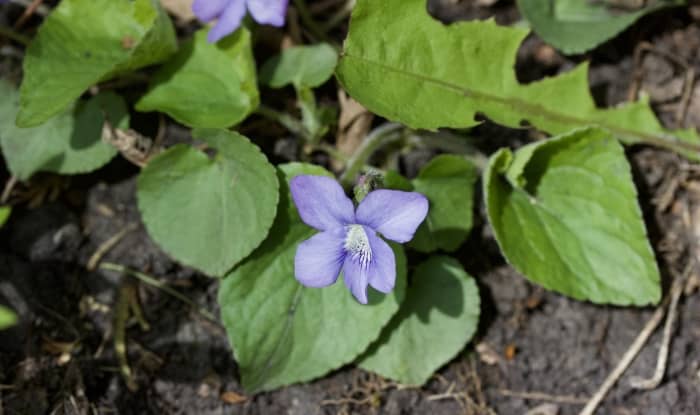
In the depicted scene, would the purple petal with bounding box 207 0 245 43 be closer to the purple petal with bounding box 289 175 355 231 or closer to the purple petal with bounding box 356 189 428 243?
the purple petal with bounding box 289 175 355 231

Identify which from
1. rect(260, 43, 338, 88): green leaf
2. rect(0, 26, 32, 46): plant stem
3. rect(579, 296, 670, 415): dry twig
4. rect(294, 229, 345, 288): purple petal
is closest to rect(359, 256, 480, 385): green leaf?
rect(579, 296, 670, 415): dry twig

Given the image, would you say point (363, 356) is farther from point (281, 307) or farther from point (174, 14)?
point (174, 14)

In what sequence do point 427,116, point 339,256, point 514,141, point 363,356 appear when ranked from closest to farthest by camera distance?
point 339,256, point 427,116, point 363,356, point 514,141

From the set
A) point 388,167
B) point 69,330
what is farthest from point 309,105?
point 69,330

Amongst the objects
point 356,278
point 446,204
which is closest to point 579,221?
point 446,204

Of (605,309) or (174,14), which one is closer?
(605,309)

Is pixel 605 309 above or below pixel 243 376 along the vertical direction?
below

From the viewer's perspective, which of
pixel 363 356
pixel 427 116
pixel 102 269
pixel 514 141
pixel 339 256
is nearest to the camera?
pixel 339 256
